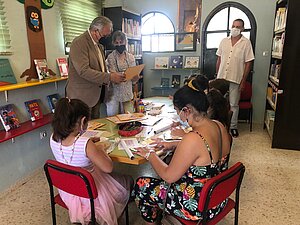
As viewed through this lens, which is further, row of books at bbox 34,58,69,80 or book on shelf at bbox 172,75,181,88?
book on shelf at bbox 172,75,181,88

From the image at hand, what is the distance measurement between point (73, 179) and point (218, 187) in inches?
29.4

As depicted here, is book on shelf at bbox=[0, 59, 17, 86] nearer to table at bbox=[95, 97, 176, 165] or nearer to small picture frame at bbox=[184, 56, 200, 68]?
table at bbox=[95, 97, 176, 165]

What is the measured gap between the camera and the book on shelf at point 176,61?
4746mm

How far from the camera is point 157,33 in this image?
485 cm

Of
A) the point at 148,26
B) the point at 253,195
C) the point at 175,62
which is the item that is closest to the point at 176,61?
the point at 175,62

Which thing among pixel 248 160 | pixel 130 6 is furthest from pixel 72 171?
pixel 130 6

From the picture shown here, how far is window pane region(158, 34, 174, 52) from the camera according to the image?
4793mm

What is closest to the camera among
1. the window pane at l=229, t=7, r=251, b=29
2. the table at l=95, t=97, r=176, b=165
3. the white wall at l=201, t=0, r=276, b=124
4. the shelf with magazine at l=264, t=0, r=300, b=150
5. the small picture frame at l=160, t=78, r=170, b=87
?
the table at l=95, t=97, r=176, b=165

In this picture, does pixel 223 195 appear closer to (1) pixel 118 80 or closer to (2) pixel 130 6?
(1) pixel 118 80

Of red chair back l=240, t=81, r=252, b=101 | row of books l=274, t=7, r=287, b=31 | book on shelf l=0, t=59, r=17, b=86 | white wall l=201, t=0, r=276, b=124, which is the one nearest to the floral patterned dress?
book on shelf l=0, t=59, r=17, b=86

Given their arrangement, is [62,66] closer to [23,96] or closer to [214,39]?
[23,96]

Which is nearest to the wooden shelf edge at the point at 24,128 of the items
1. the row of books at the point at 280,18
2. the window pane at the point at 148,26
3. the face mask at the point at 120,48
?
the face mask at the point at 120,48

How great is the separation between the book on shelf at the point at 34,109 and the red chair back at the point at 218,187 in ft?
7.03

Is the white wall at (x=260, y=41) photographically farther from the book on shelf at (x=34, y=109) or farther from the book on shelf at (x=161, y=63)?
the book on shelf at (x=34, y=109)
